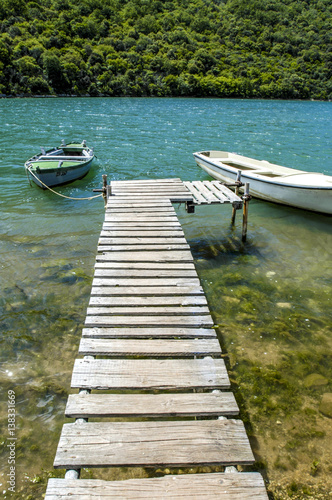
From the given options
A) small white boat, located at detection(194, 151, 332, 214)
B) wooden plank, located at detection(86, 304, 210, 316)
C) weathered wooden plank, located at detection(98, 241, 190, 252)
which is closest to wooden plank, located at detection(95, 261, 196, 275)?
weathered wooden plank, located at detection(98, 241, 190, 252)

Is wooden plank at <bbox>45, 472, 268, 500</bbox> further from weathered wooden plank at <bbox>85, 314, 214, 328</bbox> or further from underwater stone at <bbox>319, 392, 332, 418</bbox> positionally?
underwater stone at <bbox>319, 392, 332, 418</bbox>

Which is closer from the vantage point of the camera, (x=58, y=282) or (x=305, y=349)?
(x=305, y=349)

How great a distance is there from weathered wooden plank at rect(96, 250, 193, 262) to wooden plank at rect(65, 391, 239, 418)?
312 centimetres

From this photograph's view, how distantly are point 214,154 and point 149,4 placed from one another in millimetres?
190102

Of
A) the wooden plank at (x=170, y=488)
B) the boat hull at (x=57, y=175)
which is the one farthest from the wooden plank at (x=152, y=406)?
the boat hull at (x=57, y=175)

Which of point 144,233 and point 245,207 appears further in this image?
point 245,207

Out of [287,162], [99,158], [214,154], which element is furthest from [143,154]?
[287,162]

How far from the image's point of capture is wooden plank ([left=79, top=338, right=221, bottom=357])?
406 cm

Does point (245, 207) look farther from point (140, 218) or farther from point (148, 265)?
point (148, 265)

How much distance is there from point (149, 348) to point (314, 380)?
298 cm

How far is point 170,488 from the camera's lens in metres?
2.69

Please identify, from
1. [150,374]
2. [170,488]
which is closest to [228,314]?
[150,374]

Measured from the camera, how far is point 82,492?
2637 millimetres

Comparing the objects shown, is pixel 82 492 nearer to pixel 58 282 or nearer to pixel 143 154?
pixel 58 282
